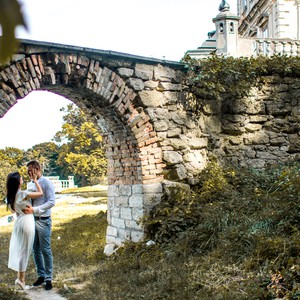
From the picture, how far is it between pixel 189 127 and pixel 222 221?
2.14 m

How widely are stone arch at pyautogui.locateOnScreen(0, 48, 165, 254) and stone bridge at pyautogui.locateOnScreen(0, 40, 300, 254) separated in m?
0.01

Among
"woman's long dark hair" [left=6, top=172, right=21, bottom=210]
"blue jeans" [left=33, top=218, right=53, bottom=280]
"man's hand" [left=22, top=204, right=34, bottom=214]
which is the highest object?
"woman's long dark hair" [left=6, top=172, right=21, bottom=210]

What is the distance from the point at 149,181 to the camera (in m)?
6.71

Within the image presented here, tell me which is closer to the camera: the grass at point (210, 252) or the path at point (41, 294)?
the grass at point (210, 252)

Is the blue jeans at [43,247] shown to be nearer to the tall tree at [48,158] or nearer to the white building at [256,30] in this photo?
the white building at [256,30]

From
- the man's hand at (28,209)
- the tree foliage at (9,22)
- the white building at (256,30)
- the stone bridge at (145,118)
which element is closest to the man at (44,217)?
the man's hand at (28,209)

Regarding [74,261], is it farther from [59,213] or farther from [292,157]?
[59,213]

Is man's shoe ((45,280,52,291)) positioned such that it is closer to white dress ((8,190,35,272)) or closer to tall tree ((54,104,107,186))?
white dress ((8,190,35,272))

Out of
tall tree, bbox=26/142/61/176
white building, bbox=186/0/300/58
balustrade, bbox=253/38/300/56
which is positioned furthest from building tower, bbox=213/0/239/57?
tall tree, bbox=26/142/61/176

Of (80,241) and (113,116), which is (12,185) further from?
(80,241)

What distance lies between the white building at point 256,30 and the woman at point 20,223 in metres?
4.71

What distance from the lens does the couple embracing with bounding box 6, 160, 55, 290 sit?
509 centimetres

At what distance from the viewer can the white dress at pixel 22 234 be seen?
5.08 meters

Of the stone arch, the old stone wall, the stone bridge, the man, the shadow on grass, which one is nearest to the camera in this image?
the man
